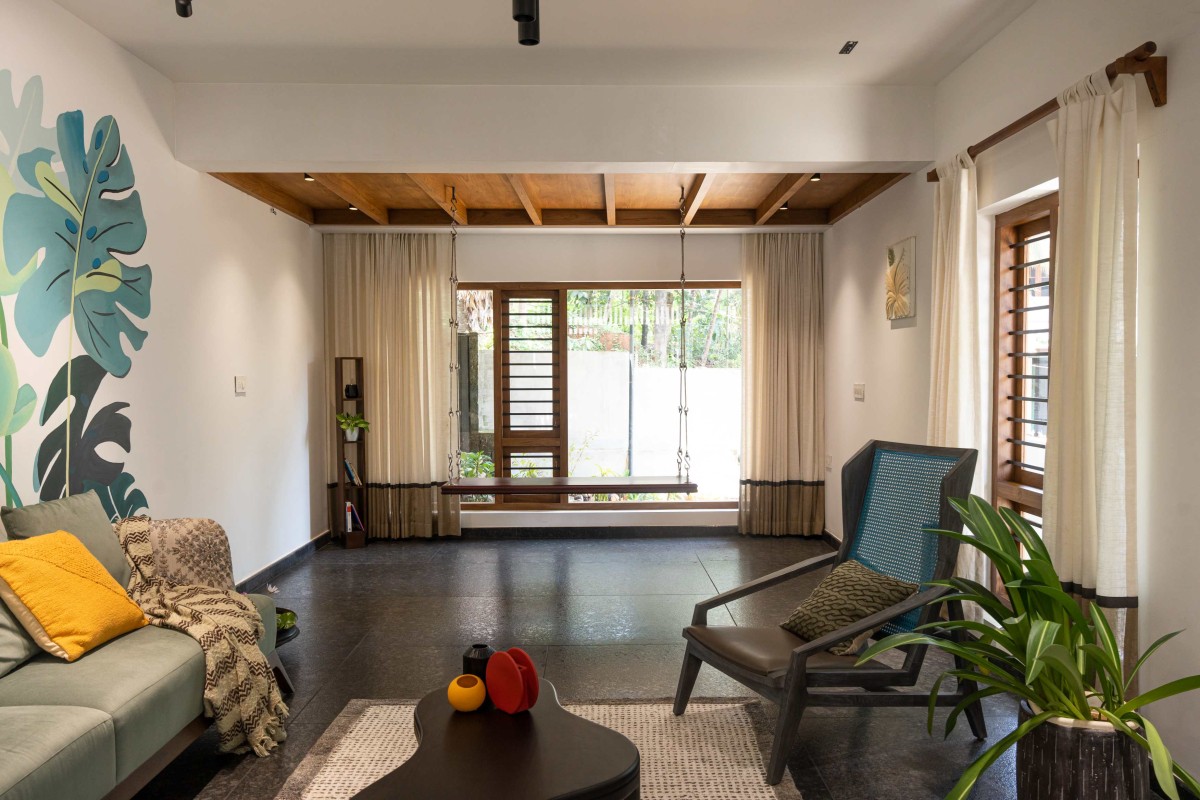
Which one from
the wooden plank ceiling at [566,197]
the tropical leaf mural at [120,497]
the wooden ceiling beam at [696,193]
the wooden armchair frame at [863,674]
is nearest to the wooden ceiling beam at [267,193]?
the wooden plank ceiling at [566,197]

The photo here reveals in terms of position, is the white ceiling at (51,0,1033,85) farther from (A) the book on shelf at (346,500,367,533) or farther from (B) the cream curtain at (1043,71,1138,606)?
(A) the book on shelf at (346,500,367,533)

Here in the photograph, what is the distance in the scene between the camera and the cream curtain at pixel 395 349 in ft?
21.9

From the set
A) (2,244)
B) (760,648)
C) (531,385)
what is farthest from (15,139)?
(531,385)

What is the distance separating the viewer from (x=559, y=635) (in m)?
4.26

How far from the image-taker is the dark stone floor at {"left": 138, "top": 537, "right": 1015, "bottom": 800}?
2775 millimetres

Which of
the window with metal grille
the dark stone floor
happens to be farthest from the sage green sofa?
the window with metal grille

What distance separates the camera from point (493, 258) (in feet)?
22.3

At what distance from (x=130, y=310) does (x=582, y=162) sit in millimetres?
2264

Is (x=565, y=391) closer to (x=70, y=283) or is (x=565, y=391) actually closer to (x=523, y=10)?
(x=70, y=283)

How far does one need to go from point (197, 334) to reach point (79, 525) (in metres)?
1.73

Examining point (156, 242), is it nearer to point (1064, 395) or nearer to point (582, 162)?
point (582, 162)

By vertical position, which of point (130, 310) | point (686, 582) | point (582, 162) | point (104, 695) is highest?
point (582, 162)

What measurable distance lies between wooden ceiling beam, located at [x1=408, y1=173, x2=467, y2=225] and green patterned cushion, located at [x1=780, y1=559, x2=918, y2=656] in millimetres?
3299

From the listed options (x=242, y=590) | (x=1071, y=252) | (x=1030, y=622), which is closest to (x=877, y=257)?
(x=1071, y=252)
